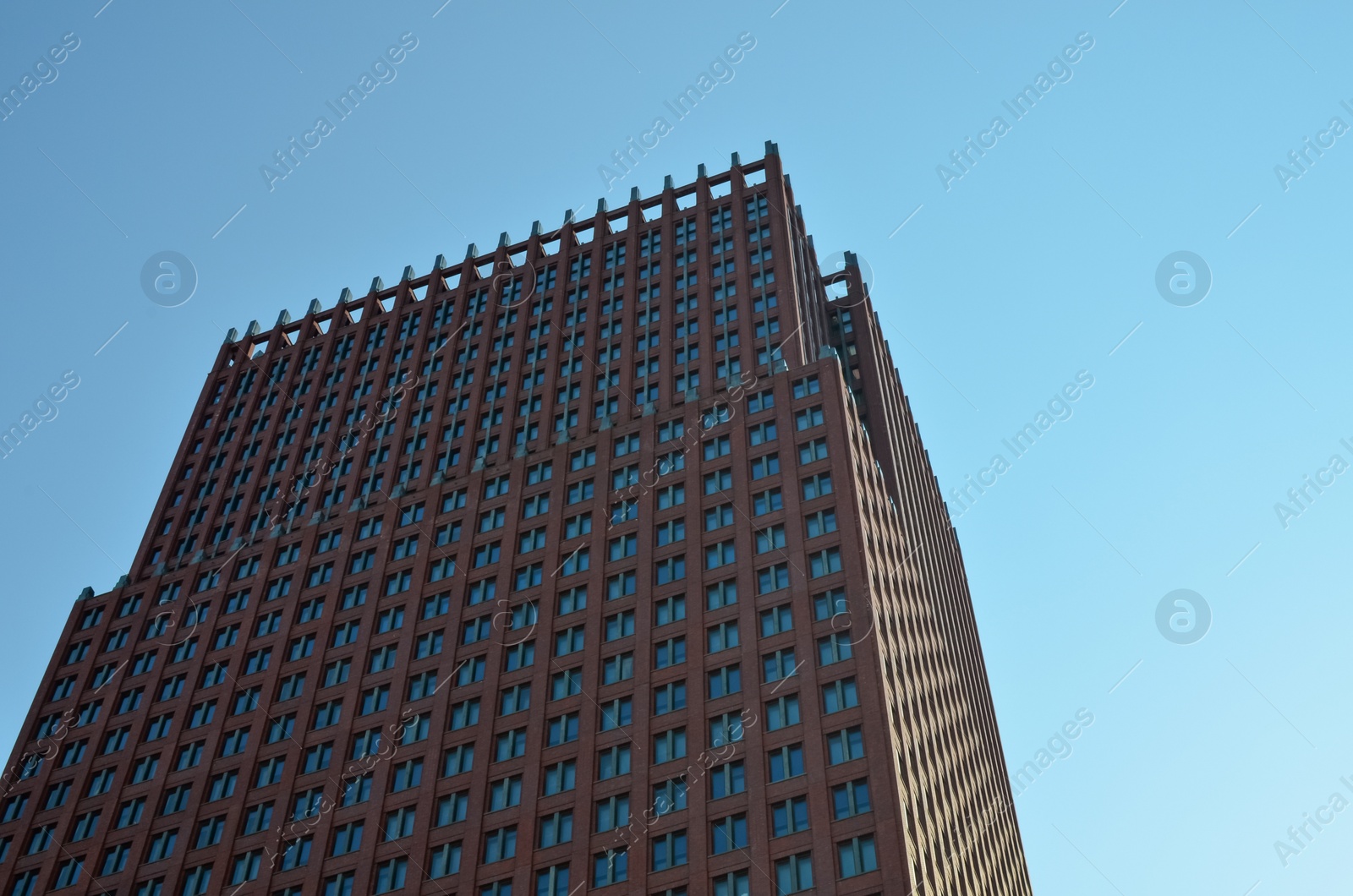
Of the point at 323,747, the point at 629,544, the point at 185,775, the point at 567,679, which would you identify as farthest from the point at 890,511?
the point at 185,775

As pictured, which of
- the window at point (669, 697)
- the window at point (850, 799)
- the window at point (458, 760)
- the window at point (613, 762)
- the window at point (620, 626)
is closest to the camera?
the window at point (850, 799)

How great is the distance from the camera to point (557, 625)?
85.6 m

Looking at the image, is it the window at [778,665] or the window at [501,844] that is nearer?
the window at [501,844]

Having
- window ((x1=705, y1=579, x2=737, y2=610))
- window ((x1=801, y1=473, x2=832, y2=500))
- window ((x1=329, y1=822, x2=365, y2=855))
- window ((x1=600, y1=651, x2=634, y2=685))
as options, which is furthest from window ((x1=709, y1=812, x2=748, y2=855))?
window ((x1=801, y1=473, x2=832, y2=500))

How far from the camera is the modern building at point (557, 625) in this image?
72.9 metres

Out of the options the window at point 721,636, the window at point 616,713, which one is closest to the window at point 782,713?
the window at point 721,636

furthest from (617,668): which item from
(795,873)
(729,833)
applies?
(795,873)

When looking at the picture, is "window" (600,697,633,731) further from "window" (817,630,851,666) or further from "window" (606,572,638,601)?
"window" (817,630,851,666)

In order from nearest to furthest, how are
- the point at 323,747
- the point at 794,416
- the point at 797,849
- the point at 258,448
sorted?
1. the point at 797,849
2. the point at 323,747
3. the point at 794,416
4. the point at 258,448

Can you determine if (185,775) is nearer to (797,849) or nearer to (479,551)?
(479,551)

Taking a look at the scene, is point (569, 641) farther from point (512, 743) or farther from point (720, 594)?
point (720, 594)

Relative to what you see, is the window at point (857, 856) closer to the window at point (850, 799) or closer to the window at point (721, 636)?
the window at point (850, 799)

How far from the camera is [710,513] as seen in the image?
87.8m

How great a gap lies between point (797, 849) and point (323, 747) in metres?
34.7
